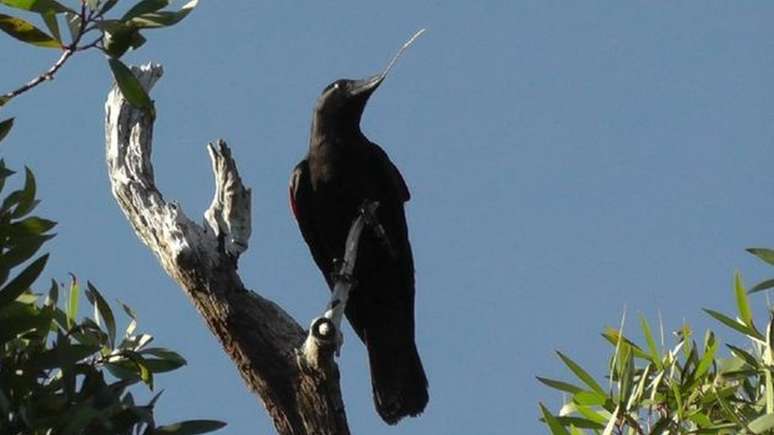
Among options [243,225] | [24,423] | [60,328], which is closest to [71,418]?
[24,423]

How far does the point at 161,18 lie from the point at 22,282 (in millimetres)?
720

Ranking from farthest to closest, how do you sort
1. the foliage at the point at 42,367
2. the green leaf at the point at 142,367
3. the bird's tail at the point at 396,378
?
the bird's tail at the point at 396,378 → the green leaf at the point at 142,367 → the foliage at the point at 42,367

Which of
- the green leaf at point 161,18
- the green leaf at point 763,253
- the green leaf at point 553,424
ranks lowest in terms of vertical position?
the green leaf at point 553,424

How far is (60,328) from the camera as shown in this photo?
445 centimetres

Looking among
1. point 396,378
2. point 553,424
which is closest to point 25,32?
point 553,424

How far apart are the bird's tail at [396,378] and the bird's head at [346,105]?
92cm

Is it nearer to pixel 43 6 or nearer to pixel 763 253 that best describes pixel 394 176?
pixel 763 253

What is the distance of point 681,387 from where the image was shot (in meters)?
4.43

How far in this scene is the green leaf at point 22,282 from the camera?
12.9ft

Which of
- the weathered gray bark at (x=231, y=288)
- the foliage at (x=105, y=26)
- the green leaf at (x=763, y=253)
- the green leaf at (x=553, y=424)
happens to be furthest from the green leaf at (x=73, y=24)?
the green leaf at (x=763, y=253)

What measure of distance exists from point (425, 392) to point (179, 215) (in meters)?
1.75

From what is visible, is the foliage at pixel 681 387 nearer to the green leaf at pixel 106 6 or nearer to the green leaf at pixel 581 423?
the green leaf at pixel 581 423

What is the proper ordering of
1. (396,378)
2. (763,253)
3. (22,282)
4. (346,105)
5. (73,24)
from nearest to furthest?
(73,24) < (22,282) < (763,253) < (396,378) < (346,105)

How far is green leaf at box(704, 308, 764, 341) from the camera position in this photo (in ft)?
14.7
